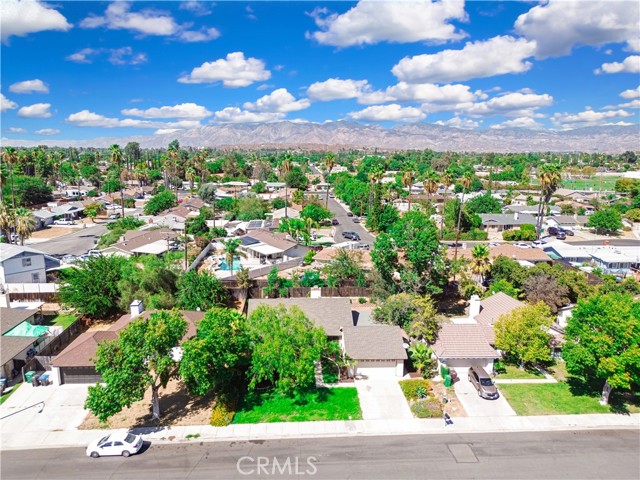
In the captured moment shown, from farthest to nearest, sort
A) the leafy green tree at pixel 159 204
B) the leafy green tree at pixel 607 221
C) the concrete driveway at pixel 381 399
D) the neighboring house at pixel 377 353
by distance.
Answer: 1. the leafy green tree at pixel 159 204
2. the leafy green tree at pixel 607 221
3. the neighboring house at pixel 377 353
4. the concrete driveway at pixel 381 399

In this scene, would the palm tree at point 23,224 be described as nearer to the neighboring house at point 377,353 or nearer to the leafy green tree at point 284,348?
the leafy green tree at point 284,348

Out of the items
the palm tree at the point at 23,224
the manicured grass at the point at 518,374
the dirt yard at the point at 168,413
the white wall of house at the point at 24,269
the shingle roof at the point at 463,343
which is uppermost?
the palm tree at the point at 23,224

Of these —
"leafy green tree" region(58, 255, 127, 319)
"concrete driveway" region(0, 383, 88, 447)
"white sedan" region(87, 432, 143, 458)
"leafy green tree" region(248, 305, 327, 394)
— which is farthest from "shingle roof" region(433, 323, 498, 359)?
"leafy green tree" region(58, 255, 127, 319)

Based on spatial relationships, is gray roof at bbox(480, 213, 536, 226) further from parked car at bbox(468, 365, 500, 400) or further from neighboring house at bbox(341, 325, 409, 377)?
neighboring house at bbox(341, 325, 409, 377)

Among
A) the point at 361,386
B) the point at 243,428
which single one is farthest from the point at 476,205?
the point at 243,428

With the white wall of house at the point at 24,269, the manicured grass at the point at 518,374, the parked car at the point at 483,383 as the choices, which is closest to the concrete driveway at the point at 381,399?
the parked car at the point at 483,383

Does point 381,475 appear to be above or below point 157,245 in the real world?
below

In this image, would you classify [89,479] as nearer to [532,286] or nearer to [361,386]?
[361,386]
